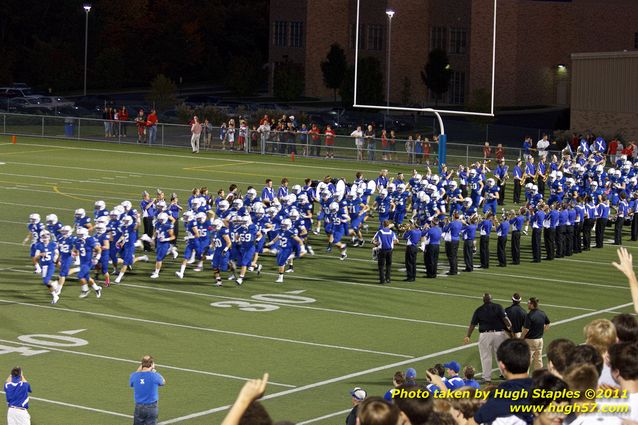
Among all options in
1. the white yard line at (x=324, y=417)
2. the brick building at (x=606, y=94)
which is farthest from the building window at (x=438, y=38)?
the white yard line at (x=324, y=417)

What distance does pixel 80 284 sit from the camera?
75.3 feet

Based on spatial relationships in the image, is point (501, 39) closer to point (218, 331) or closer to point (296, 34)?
point (296, 34)

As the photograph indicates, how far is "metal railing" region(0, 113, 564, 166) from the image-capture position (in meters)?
43.2

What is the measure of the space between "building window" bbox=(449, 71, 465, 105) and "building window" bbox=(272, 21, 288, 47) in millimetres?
13336

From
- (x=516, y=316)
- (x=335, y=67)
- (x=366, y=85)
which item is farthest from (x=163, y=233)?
(x=335, y=67)

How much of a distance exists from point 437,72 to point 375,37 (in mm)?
6798

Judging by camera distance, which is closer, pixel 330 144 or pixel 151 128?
pixel 330 144

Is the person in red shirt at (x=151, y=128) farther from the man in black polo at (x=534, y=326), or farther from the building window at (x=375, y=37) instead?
the man in black polo at (x=534, y=326)

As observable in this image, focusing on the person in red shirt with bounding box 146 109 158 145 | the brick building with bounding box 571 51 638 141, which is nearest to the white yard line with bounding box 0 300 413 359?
the person in red shirt with bounding box 146 109 158 145

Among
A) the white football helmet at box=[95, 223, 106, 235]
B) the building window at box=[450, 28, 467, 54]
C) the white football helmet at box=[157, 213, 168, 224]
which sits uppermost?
the building window at box=[450, 28, 467, 54]

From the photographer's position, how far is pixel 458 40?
2702 inches

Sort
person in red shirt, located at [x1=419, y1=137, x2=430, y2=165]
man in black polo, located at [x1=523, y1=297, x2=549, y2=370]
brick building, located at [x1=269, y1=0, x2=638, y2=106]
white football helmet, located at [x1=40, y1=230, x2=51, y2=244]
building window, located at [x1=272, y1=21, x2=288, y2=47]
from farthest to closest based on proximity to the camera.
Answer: building window, located at [x1=272, y1=21, x2=288, y2=47] < brick building, located at [x1=269, y1=0, x2=638, y2=106] < person in red shirt, located at [x1=419, y1=137, x2=430, y2=165] < white football helmet, located at [x1=40, y1=230, x2=51, y2=244] < man in black polo, located at [x1=523, y1=297, x2=549, y2=370]

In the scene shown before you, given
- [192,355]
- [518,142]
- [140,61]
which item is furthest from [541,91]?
[192,355]

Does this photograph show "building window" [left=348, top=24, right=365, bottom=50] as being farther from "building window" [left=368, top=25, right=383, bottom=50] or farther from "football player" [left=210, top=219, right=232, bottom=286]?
"football player" [left=210, top=219, right=232, bottom=286]
